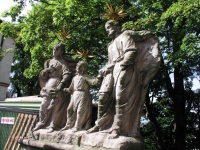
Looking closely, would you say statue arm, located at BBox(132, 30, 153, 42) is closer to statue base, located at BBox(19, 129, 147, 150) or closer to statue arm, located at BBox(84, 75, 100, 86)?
statue arm, located at BBox(84, 75, 100, 86)

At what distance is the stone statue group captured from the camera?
4.96 meters

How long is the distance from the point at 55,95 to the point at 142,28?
12.2ft

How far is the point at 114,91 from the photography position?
518 centimetres

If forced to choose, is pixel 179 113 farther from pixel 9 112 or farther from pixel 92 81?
pixel 9 112

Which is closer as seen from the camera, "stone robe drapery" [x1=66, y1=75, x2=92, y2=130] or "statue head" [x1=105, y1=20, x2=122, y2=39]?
"stone robe drapery" [x1=66, y1=75, x2=92, y2=130]

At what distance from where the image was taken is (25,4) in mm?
11891

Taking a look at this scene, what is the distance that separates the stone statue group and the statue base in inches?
5.7

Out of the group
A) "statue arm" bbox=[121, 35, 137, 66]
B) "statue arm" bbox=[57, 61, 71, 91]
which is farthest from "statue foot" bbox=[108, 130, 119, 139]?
"statue arm" bbox=[57, 61, 71, 91]

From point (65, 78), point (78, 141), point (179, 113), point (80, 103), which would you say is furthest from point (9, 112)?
point (179, 113)

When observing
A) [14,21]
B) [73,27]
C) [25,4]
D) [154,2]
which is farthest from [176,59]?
[14,21]

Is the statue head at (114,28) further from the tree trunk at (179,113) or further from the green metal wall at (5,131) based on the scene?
the tree trunk at (179,113)

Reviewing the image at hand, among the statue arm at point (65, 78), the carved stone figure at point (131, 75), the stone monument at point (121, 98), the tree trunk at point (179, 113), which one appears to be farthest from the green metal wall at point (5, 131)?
the tree trunk at point (179, 113)

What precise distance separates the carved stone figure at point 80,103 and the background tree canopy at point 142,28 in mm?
1385

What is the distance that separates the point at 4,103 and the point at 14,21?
432cm
